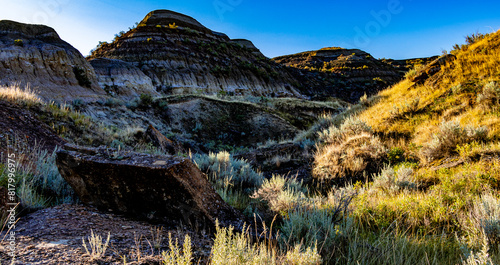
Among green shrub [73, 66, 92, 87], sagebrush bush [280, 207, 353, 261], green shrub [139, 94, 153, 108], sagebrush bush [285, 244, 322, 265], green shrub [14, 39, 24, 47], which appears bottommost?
sagebrush bush [280, 207, 353, 261]

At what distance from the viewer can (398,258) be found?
2170 millimetres

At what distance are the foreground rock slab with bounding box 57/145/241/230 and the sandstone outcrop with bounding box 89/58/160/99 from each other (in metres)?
20.8

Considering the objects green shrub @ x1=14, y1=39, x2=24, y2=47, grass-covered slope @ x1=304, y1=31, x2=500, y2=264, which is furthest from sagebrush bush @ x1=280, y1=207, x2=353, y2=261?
green shrub @ x1=14, y1=39, x2=24, y2=47

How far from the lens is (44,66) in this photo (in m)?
17.1

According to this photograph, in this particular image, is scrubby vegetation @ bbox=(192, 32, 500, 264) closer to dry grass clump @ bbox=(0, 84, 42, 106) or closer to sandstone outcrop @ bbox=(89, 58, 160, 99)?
dry grass clump @ bbox=(0, 84, 42, 106)

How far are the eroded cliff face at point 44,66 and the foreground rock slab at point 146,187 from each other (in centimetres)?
1522

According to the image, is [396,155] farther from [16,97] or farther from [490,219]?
[16,97]

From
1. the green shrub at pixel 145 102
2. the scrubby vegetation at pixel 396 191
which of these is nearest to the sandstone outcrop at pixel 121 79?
the green shrub at pixel 145 102

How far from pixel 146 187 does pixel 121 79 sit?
2465 centimetres

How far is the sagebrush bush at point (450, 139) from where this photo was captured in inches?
179

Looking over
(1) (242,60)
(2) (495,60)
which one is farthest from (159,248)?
(1) (242,60)

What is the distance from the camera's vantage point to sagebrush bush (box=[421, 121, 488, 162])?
4.54 metres

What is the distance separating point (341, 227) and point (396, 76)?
198ft

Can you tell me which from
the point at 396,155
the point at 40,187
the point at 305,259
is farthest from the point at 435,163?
the point at 40,187
